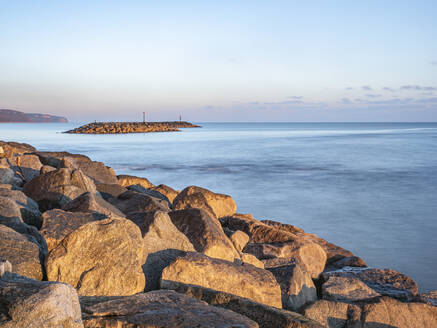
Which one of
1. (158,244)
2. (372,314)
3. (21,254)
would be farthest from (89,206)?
(372,314)

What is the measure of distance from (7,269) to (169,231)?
5.79 ft

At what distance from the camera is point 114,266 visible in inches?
126

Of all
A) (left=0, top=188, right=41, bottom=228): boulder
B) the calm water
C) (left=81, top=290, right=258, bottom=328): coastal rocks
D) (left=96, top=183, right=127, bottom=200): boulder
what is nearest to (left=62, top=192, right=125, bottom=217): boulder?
(left=0, top=188, right=41, bottom=228): boulder

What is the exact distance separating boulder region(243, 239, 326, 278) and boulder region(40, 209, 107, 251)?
90.8 inches

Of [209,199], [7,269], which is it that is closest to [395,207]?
[209,199]

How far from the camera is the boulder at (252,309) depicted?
2.89 m

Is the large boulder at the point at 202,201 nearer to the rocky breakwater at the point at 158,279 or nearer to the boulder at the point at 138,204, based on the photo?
the boulder at the point at 138,204

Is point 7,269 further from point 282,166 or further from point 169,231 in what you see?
point 282,166

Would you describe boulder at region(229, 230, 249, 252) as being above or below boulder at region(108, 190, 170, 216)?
below

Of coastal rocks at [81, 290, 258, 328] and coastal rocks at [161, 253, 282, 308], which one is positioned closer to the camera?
coastal rocks at [81, 290, 258, 328]

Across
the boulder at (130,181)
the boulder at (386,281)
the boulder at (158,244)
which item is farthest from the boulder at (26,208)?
the boulder at (130,181)

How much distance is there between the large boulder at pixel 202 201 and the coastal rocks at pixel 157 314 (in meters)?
3.99

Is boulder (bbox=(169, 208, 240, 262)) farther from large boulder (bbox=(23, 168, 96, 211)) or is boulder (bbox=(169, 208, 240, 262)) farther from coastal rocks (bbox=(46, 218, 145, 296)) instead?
large boulder (bbox=(23, 168, 96, 211))

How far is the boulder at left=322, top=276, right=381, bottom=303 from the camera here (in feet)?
14.4
